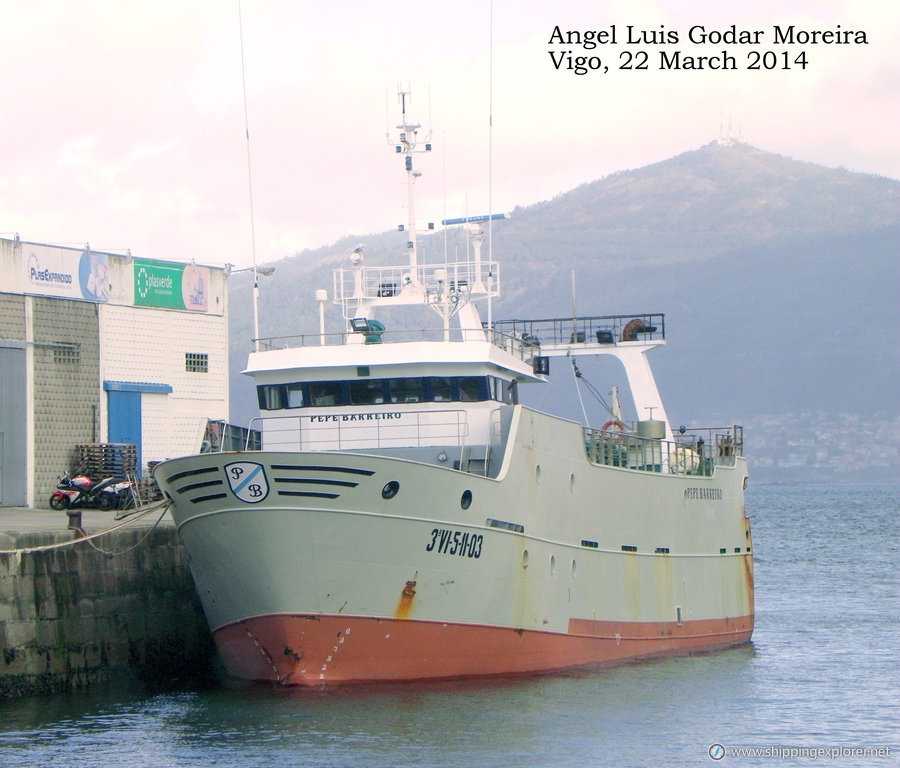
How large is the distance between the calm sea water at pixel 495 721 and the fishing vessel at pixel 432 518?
Result: 0.73 metres

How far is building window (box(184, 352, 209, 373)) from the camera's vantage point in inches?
1451

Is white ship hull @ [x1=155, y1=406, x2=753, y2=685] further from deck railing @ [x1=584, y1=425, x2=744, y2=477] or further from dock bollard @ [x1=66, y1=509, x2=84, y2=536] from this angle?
dock bollard @ [x1=66, y1=509, x2=84, y2=536]

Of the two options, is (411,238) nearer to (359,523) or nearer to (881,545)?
(359,523)

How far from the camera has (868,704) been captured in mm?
23031

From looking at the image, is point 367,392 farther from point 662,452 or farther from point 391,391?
point 662,452

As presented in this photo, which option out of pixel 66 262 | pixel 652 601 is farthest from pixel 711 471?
pixel 66 262

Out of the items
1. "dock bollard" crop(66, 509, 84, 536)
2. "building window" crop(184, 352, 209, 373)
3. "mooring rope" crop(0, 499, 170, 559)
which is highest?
"building window" crop(184, 352, 209, 373)

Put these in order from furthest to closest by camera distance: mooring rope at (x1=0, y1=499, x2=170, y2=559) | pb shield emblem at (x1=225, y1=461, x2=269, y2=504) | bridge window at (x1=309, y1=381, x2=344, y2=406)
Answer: bridge window at (x1=309, y1=381, x2=344, y2=406)
mooring rope at (x1=0, y1=499, x2=170, y2=559)
pb shield emblem at (x1=225, y1=461, x2=269, y2=504)

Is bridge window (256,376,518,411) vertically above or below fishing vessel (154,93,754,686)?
above

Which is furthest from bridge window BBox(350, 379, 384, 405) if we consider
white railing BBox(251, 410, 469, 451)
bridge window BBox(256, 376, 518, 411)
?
white railing BBox(251, 410, 469, 451)

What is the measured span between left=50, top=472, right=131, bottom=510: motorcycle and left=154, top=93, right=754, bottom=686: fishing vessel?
6612 mm

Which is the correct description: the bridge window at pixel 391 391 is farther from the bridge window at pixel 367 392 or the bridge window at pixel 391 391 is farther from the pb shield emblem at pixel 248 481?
the pb shield emblem at pixel 248 481

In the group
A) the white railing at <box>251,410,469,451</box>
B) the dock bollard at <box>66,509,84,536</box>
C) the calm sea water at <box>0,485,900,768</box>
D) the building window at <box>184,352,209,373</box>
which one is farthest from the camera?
the building window at <box>184,352,209,373</box>

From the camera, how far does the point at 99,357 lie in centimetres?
3422
